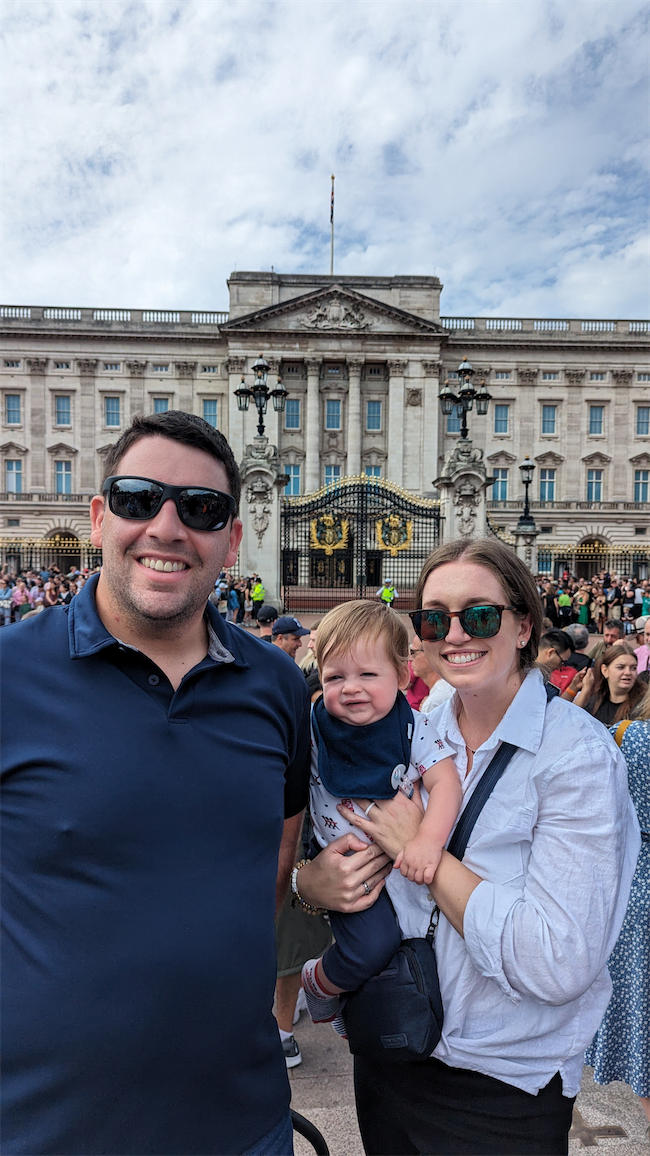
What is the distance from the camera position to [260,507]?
1925cm

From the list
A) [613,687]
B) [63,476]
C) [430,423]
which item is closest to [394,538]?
[613,687]

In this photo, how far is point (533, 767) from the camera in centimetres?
171

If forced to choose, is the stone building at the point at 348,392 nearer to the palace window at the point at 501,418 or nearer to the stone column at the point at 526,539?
the palace window at the point at 501,418

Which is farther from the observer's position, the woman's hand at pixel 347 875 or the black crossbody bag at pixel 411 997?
the woman's hand at pixel 347 875

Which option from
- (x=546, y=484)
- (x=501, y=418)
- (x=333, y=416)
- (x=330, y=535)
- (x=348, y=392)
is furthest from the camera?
(x=546, y=484)

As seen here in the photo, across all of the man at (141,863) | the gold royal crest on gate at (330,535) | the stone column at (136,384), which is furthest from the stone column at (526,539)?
the stone column at (136,384)

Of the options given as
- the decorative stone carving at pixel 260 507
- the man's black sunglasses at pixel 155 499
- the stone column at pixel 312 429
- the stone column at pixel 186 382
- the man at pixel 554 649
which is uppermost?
the stone column at pixel 186 382

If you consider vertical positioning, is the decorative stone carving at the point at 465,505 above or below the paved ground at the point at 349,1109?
above

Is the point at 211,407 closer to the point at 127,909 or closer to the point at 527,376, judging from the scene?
the point at 527,376

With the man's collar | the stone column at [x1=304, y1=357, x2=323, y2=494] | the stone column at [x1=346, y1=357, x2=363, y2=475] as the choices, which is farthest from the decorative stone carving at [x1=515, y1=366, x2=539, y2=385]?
the man's collar

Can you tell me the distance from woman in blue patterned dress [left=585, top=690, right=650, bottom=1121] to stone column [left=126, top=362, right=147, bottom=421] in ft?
149

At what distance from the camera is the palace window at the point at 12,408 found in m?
44.8

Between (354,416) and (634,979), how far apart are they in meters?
41.8

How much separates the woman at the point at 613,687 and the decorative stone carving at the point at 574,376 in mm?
44850
